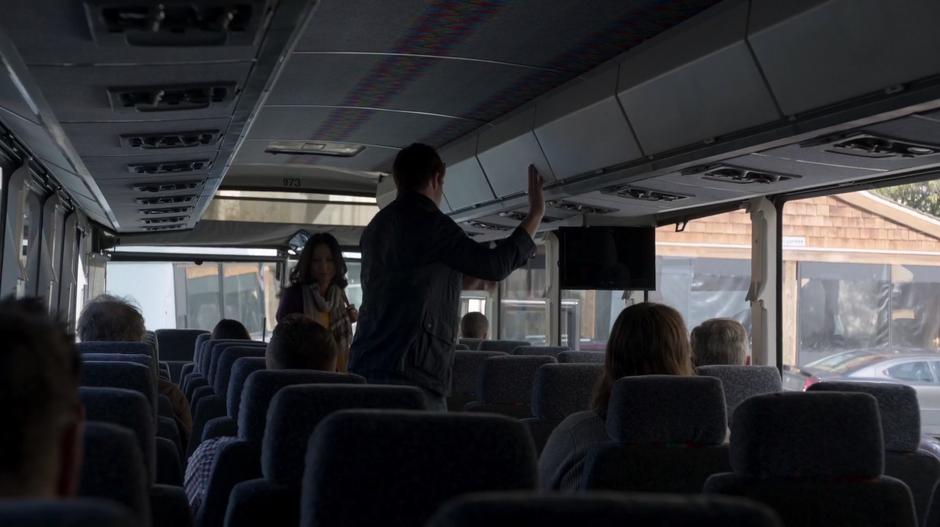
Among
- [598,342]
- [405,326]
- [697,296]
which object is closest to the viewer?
[405,326]

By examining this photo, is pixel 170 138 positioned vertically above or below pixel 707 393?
above

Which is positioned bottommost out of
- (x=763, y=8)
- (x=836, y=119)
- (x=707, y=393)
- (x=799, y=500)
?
(x=799, y=500)

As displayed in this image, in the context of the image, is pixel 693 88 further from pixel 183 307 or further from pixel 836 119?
pixel 183 307

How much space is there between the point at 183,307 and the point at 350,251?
234 centimetres

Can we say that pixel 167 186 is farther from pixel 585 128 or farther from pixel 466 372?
pixel 585 128

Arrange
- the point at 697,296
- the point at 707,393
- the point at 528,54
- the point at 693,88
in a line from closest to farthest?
the point at 707,393 → the point at 693,88 → the point at 528,54 → the point at 697,296

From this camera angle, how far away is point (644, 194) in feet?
29.9

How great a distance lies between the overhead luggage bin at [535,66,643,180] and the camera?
742 cm

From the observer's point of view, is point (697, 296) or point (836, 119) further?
point (697, 296)

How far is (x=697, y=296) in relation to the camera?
10984 millimetres

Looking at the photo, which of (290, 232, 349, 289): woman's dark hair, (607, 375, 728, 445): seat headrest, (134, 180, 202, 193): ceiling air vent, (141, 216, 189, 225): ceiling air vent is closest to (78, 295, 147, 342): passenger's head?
(290, 232, 349, 289): woman's dark hair

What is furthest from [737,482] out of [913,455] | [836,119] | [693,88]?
[693,88]

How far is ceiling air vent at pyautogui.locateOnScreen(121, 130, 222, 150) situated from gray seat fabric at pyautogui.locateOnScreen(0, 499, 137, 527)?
636cm

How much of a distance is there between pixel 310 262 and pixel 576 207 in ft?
13.4
